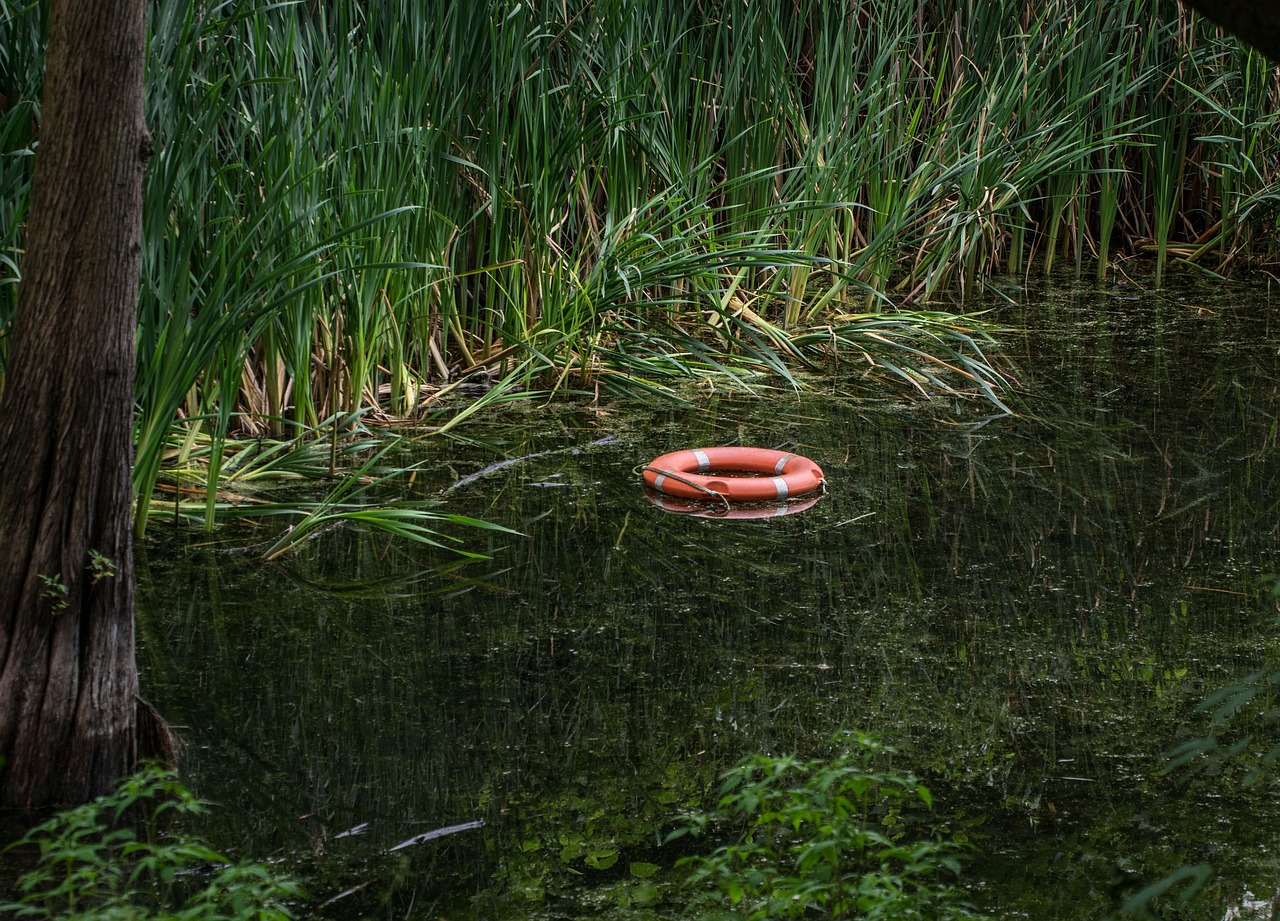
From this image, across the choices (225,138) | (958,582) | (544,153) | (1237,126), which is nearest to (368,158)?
(225,138)

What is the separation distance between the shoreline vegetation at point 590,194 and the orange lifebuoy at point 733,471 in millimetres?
536

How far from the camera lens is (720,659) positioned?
7.44 feet

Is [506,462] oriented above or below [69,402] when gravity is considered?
below

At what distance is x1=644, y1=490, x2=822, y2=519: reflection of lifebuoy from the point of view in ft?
9.89

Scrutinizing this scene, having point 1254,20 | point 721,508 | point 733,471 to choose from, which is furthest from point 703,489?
point 1254,20

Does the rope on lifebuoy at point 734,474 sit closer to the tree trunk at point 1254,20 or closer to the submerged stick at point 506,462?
the submerged stick at point 506,462

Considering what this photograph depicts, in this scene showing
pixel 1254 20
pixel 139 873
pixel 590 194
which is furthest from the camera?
pixel 590 194

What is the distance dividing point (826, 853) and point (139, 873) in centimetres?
76

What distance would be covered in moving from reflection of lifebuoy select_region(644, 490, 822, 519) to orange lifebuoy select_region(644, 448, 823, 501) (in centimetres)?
2

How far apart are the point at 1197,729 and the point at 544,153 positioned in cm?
230

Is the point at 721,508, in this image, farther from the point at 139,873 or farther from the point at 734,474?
the point at 139,873

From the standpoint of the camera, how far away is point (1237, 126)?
560cm

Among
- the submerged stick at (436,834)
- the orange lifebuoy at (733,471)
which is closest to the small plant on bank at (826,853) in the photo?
the submerged stick at (436,834)

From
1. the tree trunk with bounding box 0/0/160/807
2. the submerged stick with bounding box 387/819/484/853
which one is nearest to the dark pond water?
the submerged stick with bounding box 387/819/484/853
